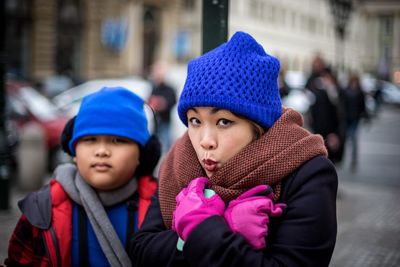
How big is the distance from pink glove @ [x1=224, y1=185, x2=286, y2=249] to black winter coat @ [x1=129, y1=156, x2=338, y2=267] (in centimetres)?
3

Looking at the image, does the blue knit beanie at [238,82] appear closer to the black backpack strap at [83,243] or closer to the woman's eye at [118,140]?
the woman's eye at [118,140]

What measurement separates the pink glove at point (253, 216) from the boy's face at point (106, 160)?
0.77m

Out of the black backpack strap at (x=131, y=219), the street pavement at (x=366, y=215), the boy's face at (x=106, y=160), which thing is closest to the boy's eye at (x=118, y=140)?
the boy's face at (x=106, y=160)

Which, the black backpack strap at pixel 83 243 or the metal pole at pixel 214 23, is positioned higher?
the metal pole at pixel 214 23

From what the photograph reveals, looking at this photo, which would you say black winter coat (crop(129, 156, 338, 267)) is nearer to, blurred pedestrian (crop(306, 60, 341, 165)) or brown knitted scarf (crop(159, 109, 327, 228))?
brown knitted scarf (crop(159, 109, 327, 228))

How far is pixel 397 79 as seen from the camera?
1993 inches

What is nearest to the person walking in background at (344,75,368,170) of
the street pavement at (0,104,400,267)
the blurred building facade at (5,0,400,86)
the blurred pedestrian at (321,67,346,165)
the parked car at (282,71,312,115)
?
the street pavement at (0,104,400,267)

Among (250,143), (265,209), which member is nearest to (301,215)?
(265,209)

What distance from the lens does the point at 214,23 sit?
265cm

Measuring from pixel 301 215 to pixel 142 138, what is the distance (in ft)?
3.13

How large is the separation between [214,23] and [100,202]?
0.97m

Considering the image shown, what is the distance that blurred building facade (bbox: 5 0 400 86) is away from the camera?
2439 centimetres

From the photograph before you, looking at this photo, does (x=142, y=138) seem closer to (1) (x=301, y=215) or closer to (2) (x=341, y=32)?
(1) (x=301, y=215)

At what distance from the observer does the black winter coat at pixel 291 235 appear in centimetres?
155
